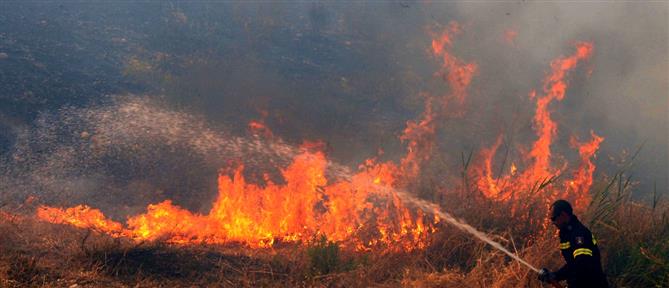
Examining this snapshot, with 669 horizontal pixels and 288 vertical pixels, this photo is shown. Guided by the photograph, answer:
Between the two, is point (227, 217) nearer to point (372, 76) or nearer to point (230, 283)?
point (230, 283)

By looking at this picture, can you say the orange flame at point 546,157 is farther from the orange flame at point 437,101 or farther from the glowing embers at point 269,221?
the glowing embers at point 269,221

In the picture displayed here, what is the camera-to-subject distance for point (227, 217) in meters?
6.17

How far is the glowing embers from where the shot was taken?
588 centimetres

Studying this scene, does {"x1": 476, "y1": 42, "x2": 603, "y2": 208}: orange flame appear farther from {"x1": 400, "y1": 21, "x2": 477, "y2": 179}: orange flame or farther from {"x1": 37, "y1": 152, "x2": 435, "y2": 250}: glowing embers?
{"x1": 37, "y1": 152, "x2": 435, "y2": 250}: glowing embers

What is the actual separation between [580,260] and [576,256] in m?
0.05

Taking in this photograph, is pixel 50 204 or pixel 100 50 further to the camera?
pixel 100 50

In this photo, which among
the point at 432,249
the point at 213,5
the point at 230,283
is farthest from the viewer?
the point at 213,5

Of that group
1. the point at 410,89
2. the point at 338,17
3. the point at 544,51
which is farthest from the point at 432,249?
the point at 544,51

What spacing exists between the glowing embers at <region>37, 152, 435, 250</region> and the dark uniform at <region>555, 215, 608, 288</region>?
1940 millimetres

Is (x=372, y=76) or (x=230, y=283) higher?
(x=372, y=76)

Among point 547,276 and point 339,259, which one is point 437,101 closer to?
point 339,259

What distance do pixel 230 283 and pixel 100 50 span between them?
8.95 metres

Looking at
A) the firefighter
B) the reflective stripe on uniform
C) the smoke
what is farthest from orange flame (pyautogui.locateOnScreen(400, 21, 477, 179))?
the reflective stripe on uniform

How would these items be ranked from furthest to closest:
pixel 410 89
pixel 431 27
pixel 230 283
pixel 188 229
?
pixel 431 27, pixel 410 89, pixel 188 229, pixel 230 283
